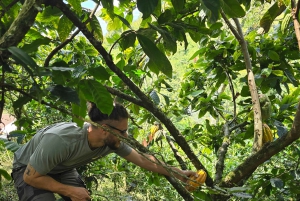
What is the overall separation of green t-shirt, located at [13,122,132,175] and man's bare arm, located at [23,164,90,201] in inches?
1.2

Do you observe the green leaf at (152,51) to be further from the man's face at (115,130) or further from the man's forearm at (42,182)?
the man's forearm at (42,182)

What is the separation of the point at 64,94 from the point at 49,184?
3.05 ft

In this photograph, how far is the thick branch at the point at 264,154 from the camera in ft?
3.58

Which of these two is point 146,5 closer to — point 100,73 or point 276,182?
point 100,73

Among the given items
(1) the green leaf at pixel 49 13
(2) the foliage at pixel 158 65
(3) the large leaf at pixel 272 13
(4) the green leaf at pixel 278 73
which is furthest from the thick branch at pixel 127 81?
(3) the large leaf at pixel 272 13

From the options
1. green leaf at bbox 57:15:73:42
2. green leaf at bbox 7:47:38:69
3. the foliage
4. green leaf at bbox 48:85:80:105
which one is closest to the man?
the foliage

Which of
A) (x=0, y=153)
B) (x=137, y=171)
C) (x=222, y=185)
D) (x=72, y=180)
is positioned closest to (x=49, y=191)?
(x=72, y=180)

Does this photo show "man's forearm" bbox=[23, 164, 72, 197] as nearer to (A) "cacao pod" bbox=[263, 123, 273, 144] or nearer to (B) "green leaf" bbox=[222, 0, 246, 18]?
(A) "cacao pod" bbox=[263, 123, 273, 144]

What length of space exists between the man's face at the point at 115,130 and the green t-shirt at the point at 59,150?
89 millimetres

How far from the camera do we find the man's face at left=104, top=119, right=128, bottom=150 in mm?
1371

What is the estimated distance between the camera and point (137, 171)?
2.89 m

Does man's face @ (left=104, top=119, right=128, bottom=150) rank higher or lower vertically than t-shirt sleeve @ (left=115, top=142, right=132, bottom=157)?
higher

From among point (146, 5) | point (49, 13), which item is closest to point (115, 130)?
point (49, 13)

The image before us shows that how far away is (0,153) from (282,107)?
117 inches
